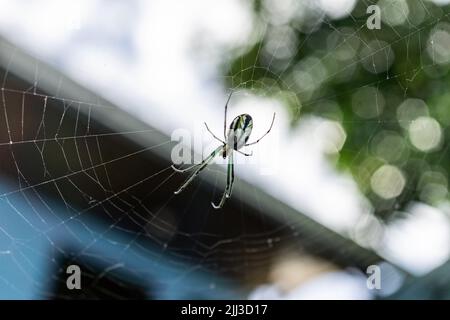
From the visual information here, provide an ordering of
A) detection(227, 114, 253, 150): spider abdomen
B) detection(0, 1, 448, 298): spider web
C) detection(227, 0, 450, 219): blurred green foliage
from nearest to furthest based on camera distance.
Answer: detection(227, 114, 253, 150): spider abdomen < detection(0, 1, 448, 298): spider web < detection(227, 0, 450, 219): blurred green foliage

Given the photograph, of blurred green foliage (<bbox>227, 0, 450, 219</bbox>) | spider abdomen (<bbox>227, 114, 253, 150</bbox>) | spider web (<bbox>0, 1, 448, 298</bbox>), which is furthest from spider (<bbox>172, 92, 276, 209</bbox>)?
blurred green foliage (<bbox>227, 0, 450, 219</bbox>)

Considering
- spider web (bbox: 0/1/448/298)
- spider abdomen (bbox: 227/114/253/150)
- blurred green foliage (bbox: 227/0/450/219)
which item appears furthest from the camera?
blurred green foliage (bbox: 227/0/450/219)

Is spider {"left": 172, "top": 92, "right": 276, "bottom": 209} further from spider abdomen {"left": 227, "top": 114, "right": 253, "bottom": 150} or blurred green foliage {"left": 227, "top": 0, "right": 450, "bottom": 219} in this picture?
blurred green foliage {"left": 227, "top": 0, "right": 450, "bottom": 219}

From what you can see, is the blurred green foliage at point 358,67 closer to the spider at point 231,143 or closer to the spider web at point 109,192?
the spider web at point 109,192

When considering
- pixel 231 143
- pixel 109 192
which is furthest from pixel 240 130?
pixel 109 192

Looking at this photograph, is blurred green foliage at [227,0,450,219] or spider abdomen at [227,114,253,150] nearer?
spider abdomen at [227,114,253,150]
